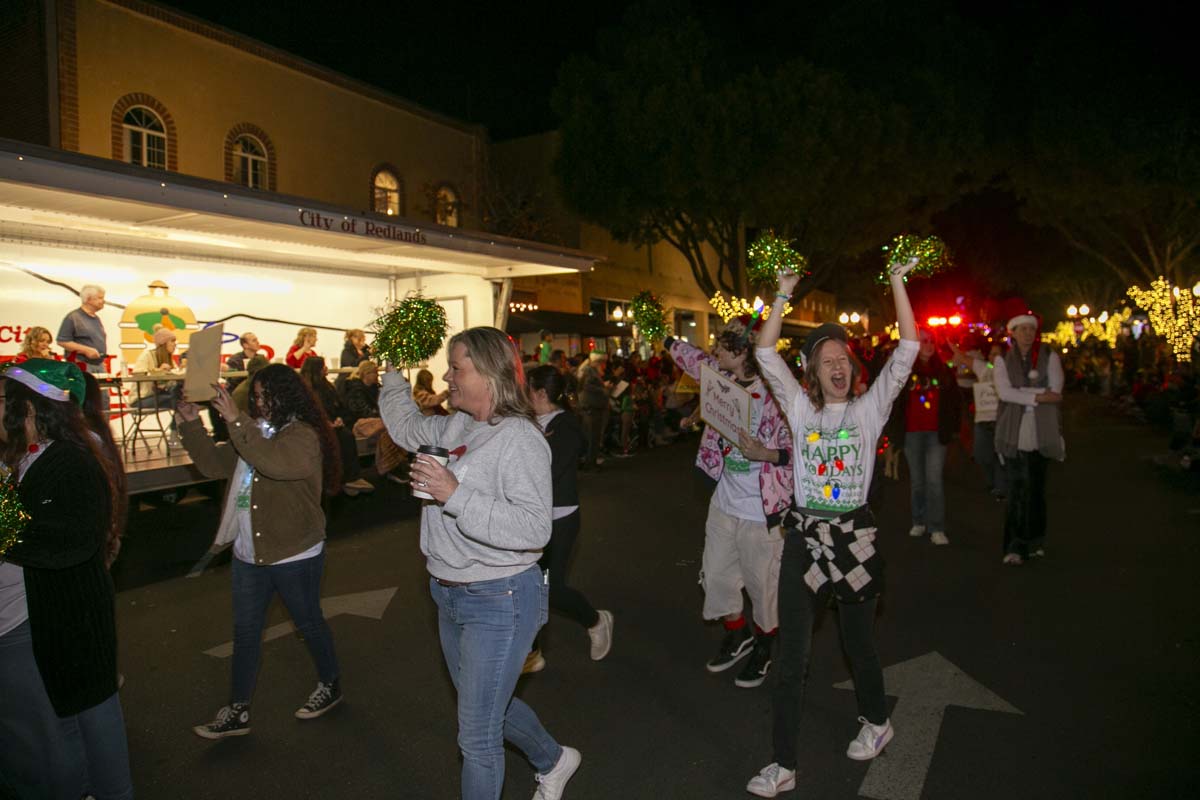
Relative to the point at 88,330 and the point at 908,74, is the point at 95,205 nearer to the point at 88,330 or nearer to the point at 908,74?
the point at 88,330

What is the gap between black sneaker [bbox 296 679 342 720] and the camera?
4535 millimetres

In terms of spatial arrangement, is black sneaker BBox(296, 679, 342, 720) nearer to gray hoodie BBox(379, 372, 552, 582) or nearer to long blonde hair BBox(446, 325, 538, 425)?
gray hoodie BBox(379, 372, 552, 582)

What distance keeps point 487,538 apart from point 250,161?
58.7 ft

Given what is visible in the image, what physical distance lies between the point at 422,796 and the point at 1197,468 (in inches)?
478

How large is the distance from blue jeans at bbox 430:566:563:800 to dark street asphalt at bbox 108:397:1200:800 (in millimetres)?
1022

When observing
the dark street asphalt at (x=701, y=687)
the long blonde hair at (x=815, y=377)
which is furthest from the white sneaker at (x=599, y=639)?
the long blonde hair at (x=815, y=377)

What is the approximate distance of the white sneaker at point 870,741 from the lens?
3.91m

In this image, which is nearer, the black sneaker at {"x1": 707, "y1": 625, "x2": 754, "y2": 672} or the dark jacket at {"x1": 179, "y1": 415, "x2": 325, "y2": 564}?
the dark jacket at {"x1": 179, "y1": 415, "x2": 325, "y2": 564}

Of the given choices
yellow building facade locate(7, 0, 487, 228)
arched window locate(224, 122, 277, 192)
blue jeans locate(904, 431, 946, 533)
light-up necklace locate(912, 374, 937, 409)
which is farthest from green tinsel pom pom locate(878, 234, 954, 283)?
arched window locate(224, 122, 277, 192)

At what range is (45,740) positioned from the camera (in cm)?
289

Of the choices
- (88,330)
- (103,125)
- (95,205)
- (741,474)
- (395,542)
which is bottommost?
(395,542)

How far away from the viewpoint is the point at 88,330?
31.3 ft

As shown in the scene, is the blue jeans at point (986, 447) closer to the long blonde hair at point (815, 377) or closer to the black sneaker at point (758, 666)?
the black sneaker at point (758, 666)

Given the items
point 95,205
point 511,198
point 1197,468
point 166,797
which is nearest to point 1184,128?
point 1197,468
